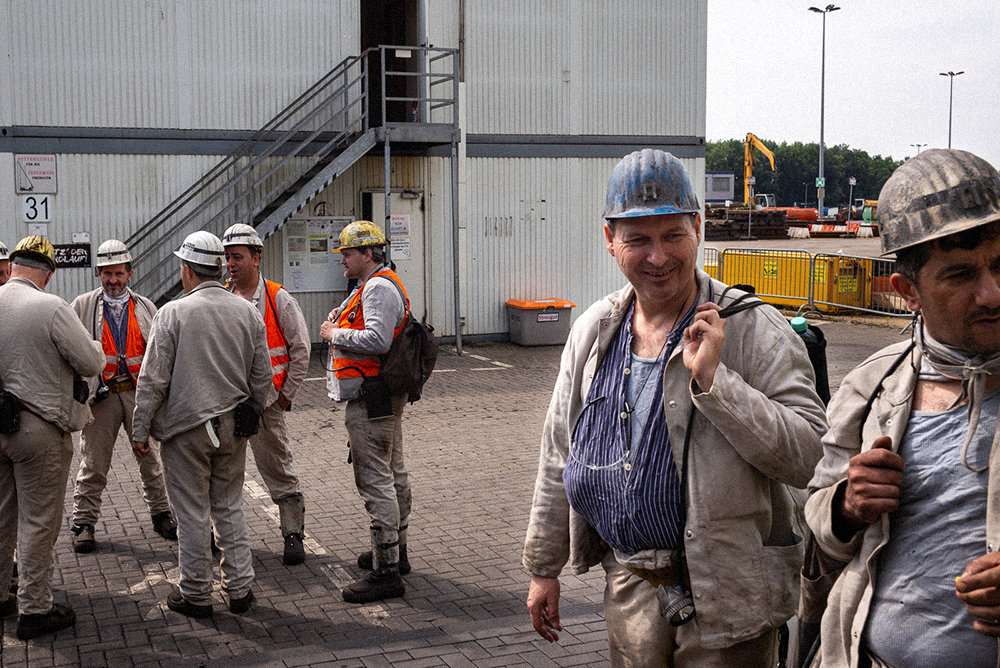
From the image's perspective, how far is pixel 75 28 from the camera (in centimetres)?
1525

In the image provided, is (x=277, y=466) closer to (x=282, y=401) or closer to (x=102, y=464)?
(x=282, y=401)

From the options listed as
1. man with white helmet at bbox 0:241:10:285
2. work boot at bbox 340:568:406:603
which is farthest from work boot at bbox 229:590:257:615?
man with white helmet at bbox 0:241:10:285

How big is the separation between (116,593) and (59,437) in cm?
112

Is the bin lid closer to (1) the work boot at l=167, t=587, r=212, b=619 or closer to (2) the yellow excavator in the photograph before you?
(1) the work boot at l=167, t=587, r=212, b=619

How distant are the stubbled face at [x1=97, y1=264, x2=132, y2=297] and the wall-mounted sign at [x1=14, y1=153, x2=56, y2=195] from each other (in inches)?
341

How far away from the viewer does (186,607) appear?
238 inches

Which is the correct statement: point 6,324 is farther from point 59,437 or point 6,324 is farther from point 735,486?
point 735,486

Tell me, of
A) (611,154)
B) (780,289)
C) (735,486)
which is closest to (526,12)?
(611,154)

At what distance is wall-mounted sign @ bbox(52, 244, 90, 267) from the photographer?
15.4m

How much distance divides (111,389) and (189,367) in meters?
1.78

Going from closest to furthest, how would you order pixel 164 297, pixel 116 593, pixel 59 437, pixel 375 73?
pixel 59 437, pixel 116 593, pixel 164 297, pixel 375 73

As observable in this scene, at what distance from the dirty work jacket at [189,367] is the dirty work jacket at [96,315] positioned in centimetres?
146

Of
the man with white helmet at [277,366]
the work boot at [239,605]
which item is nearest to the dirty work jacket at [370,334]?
the man with white helmet at [277,366]

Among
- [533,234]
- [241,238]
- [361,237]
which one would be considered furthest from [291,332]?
[533,234]
